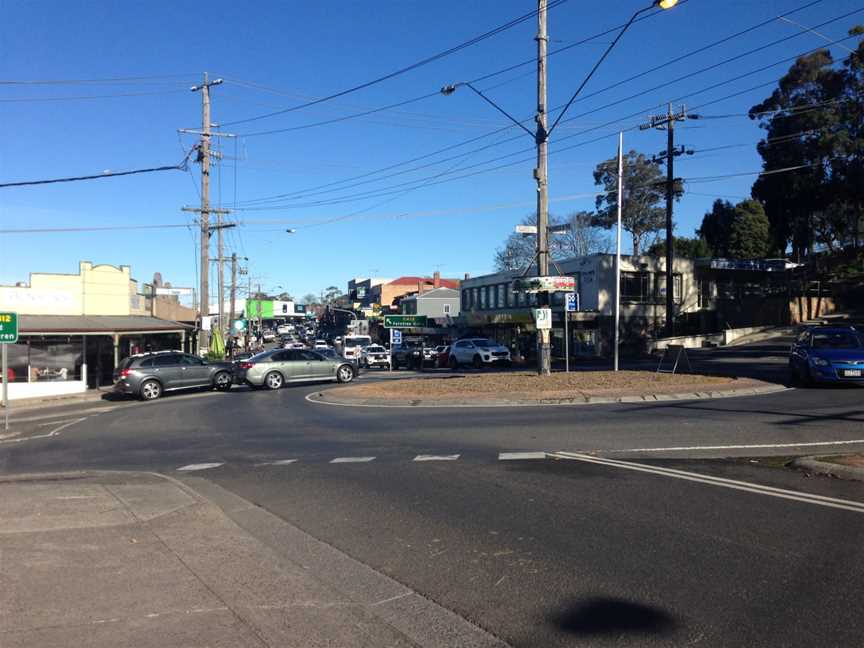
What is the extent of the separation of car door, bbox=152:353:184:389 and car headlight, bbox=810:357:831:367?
20261mm

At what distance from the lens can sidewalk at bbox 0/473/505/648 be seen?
13.9 feet

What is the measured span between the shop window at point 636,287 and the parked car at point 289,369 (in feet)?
79.6

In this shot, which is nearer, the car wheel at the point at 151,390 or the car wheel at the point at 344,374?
the car wheel at the point at 151,390

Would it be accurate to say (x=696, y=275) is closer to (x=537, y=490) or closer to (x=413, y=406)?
(x=413, y=406)

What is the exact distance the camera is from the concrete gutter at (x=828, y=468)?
25.5 ft

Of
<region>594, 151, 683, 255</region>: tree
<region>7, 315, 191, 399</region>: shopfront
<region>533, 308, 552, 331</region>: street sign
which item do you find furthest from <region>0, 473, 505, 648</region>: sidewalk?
<region>594, 151, 683, 255</region>: tree

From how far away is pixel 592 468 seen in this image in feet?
29.1

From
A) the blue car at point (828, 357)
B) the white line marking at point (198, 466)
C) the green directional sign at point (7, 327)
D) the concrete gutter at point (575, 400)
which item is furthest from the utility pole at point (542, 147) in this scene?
the green directional sign at point (7, 327)

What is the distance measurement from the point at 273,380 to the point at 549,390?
11908 mm

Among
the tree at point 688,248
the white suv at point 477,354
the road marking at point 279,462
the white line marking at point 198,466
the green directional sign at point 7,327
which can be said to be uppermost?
the tree at point 688,248

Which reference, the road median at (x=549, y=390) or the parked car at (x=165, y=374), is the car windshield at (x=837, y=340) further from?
the parked car at (x=165, y=374)

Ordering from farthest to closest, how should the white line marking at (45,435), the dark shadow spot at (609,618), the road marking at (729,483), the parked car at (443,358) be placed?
the parked car at (443,358) → the white line marking at (45,435) → the road marking at (729,483) → the dark shadow spot at (609,618)

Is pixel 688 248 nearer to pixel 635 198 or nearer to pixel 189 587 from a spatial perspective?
pixel 635 198

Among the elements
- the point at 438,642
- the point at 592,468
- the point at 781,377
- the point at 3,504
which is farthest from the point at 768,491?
the point at 781,377
